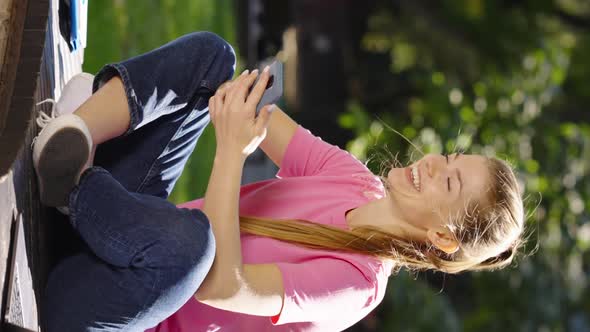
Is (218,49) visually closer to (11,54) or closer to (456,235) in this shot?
(11,54)

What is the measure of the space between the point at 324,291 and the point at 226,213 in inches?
7.4

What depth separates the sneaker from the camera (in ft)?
4.47

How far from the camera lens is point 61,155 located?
136 cm

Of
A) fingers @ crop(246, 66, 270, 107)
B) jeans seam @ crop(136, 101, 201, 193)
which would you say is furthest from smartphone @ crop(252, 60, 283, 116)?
jeans seam @ crop(136, 101, 201, 193)

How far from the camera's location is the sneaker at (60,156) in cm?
136

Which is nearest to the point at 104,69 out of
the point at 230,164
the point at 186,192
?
the point at 230,164

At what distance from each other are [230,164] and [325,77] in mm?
4504

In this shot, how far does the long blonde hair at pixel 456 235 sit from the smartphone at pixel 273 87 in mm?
209

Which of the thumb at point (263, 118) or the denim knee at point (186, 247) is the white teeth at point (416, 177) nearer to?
the thumb at point (263, 118)

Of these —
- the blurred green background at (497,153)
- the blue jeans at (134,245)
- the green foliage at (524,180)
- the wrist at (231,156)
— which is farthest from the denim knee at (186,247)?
the green foliage at (524,180)

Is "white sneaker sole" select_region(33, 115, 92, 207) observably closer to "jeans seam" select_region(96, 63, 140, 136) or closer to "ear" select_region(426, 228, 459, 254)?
"jeans seam" select_region(96, 63, 140, 136)

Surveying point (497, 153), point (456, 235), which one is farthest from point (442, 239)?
point (497, 153)

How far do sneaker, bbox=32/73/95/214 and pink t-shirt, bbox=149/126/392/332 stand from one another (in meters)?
0.30

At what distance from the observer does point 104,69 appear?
154cm
